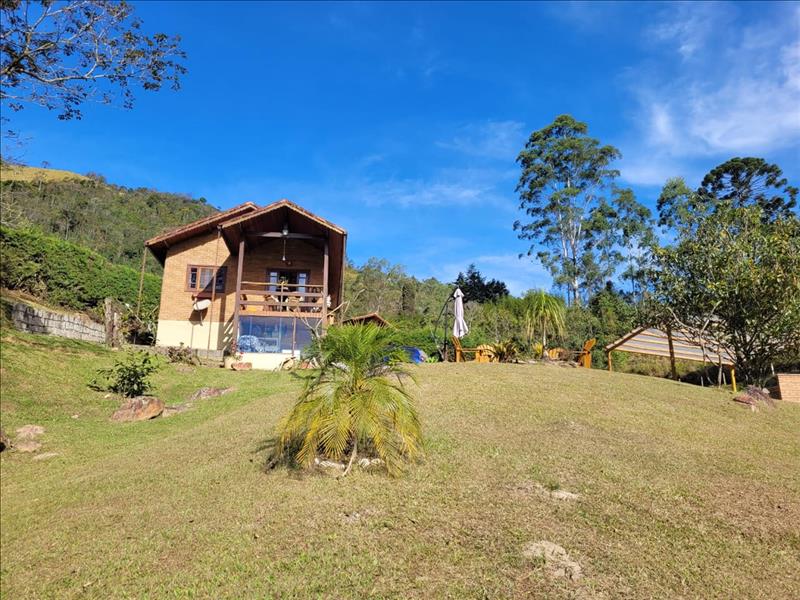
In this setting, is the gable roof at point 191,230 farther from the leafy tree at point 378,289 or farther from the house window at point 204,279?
the leafy tree at point 378,289

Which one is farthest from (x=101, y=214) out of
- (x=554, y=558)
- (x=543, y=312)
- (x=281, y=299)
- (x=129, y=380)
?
(x=554, y=558)

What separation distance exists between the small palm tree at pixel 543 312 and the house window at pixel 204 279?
45.5ft

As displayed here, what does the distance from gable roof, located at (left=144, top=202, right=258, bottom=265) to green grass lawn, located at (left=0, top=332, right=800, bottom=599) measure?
13146mm

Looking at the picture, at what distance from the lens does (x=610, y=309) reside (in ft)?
105

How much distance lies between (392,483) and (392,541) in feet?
4.49

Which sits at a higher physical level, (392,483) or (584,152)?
(584,152)

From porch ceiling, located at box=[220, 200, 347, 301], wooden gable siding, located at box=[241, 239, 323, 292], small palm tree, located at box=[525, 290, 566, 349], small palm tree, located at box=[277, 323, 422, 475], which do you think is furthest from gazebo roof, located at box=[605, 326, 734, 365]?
small palm tree, located at box=[277, 323, 422, 475]

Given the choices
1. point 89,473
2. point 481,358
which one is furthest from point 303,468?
point 481,358

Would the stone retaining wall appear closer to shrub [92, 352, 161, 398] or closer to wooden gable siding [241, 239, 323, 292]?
shrub [92, 352, 161, 398]

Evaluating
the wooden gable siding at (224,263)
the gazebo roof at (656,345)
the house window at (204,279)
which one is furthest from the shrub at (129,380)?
the gazebo roof at (656,345)

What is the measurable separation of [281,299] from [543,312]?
1114cm

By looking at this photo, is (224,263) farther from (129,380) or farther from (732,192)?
(732,192)

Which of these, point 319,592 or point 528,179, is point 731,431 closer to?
point 319,592

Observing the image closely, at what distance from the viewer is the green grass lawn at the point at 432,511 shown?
398 cm
